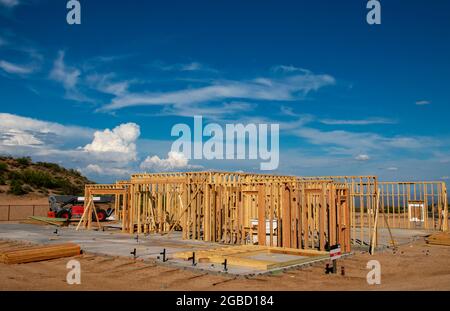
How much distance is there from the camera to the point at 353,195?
18125 mm

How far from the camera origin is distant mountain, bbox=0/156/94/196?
50719 mm

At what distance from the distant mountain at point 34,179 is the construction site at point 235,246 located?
29.6 m

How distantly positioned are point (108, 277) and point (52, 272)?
197 centimetres

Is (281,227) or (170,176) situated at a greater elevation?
(170,176)

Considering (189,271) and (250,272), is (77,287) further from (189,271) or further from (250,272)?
(250,272)

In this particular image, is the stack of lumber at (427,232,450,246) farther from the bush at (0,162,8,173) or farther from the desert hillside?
the bush at (0,162,8,173)

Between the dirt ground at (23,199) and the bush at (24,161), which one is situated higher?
the bush at (24,161)

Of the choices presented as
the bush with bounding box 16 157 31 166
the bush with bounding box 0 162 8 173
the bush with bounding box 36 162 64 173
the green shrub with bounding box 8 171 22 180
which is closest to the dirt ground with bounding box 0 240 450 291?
the green shrub with bounding box 8 171 22 180

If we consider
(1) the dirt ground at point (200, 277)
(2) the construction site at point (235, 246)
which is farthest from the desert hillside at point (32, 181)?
(1) the dirt ground at point (200, 277)

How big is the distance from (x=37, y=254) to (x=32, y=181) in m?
44.6

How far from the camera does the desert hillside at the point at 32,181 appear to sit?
160 feet

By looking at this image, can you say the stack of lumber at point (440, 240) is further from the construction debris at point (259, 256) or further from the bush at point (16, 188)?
the bush at point (16, 188)
